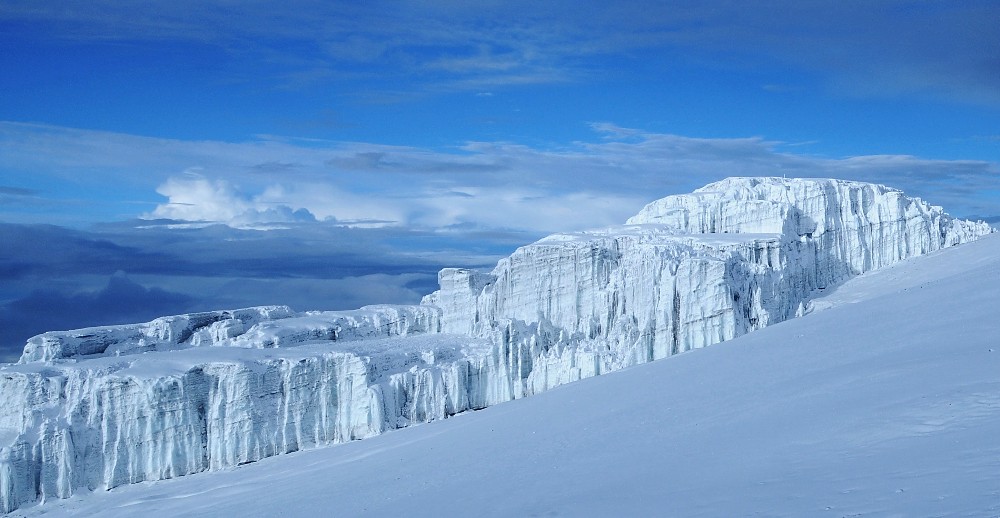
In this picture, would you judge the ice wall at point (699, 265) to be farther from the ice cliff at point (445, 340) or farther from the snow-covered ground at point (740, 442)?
the snow-covered ground at point (740, 442)

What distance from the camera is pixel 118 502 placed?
1490 inches

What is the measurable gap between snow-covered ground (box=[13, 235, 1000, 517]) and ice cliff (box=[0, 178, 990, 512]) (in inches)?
299

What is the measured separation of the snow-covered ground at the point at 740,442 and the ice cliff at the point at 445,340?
7.59 metres

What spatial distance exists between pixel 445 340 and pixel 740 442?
121 ft

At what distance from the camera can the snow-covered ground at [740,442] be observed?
11.8m

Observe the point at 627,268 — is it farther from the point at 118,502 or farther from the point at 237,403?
the point at 118,502

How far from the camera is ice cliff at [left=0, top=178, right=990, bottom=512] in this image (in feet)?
134

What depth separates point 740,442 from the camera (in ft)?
53.1

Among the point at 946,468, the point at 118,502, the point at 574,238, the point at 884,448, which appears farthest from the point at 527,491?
the point at 574,238

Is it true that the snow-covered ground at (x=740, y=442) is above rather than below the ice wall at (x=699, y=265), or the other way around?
below

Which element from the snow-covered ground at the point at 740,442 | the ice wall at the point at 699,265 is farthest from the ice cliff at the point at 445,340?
the snow-covered ground at the point at 740,442

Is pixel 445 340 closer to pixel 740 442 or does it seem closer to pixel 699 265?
pixel 699 265

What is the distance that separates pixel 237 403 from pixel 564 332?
1883cm

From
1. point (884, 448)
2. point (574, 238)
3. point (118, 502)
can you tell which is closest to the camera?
point (884, 448)
